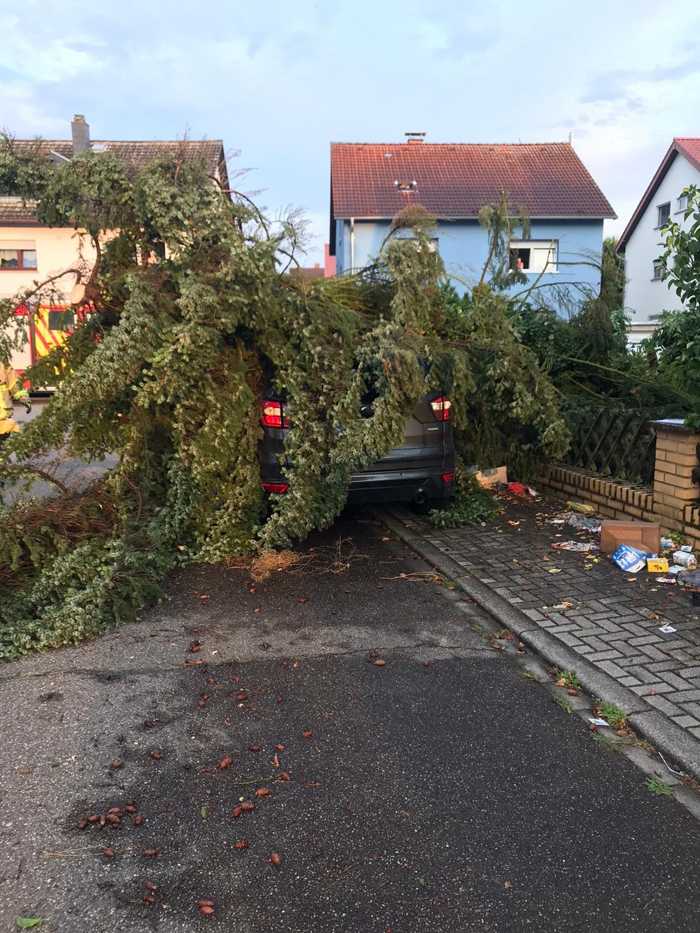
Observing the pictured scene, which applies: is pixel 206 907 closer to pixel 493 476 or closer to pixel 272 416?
pixel 272 416

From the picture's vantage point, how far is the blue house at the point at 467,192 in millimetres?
25469

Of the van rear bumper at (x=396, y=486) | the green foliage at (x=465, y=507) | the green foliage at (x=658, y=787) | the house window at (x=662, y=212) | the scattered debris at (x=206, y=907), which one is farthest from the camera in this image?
the house window at (x=662, y=212)

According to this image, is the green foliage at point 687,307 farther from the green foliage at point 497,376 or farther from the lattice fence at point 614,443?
the green foliage at point 497,376

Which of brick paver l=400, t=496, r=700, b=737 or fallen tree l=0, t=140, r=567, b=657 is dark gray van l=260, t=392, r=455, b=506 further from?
brick paver l=400, t=496, r=700, b=737

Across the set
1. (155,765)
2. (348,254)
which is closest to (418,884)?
(155,765)

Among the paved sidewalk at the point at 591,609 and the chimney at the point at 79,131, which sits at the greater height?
Answer: the chimney at the point at 79,131

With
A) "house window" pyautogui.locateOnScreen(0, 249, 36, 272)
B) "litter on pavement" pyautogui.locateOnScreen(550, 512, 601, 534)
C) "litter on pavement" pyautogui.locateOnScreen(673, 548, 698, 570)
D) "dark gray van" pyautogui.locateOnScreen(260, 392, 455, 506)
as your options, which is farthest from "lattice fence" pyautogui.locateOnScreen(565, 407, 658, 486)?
"house window" pyautogui.locateOnScreen(0, 249, 36, 272)

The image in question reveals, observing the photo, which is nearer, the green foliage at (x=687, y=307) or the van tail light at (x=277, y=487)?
the green foliage at (x=687, y=307)

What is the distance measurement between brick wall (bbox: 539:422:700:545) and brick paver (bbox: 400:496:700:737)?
0.53m

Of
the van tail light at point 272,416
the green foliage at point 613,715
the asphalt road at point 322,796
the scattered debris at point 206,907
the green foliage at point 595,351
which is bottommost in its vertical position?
the scattered debris at point 206,907

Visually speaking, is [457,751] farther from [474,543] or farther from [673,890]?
[474,543]

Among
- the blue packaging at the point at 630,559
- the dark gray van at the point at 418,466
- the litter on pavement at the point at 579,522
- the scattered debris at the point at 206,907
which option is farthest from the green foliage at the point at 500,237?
the scattered debris at the point at 206,907

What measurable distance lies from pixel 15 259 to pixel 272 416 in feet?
69.1

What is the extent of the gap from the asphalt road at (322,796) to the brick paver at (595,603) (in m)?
0.48
